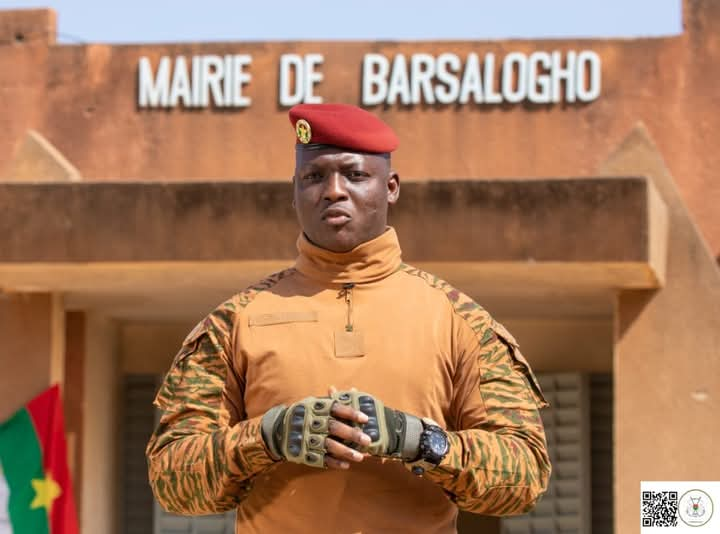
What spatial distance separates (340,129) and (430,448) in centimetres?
67

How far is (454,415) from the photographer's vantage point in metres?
2.97

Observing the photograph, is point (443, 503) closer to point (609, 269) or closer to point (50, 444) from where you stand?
point (609, 269)

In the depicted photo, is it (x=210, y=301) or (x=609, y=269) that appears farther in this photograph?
(x=210, y=301)

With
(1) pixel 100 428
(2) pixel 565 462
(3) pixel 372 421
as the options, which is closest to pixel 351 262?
(3) pixel 372 421

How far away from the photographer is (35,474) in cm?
1051

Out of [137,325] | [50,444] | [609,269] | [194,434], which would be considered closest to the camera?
→ [194,434]

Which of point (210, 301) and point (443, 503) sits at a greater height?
point (210, 301)

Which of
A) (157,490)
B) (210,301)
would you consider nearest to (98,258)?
(210,301)

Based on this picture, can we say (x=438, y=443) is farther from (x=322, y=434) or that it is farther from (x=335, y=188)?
(x=335, y=188)

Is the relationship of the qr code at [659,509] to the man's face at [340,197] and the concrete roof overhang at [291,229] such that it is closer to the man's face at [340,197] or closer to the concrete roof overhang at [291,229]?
the concrete roof overhang at [291,229]

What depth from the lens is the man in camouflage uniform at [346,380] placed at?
2832 millimetres

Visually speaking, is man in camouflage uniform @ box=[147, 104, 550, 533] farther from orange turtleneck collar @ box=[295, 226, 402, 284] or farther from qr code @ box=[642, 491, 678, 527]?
qr code @ box=[642, 491, 678, 527]

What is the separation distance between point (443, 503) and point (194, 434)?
1.61ft

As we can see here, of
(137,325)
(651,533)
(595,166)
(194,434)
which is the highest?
(595,166)
